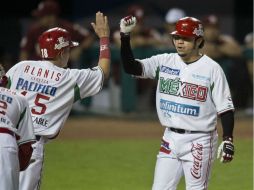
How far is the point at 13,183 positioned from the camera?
5629 mm

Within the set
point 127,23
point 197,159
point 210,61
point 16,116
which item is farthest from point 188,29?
point 16,116

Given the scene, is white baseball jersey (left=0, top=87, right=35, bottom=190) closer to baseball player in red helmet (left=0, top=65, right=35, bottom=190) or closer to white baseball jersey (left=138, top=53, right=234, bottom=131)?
baseball player in red helmet (left=0, top=65, right=35, bottom=190)

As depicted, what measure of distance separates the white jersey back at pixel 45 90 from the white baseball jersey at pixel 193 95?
2.67 feet

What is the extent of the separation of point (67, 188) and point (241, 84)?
7.00 meters

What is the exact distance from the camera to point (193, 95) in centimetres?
707

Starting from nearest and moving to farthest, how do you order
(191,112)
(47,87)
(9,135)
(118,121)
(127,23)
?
(9,135) → (47,87) → (191,112) → (127,23) → (118,121)

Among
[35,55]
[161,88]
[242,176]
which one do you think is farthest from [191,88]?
[35,55]

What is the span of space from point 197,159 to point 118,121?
827 cm

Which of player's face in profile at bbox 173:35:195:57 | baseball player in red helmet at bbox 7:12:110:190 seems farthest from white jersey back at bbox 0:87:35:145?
player's face in profile at bbox 173:35:195:57

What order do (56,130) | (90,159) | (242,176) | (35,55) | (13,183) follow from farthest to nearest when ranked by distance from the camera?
1. (35,55)
2. (90,159)
3. (242,176)
4. (56,130)
5. (13,183)

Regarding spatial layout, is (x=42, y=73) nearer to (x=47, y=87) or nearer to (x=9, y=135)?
(x=47, y=87)

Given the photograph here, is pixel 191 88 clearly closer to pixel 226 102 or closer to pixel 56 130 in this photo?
pixel 226 102

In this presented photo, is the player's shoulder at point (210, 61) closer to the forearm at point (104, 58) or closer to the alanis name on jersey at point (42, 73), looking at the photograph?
the forearm at point (104, 58)

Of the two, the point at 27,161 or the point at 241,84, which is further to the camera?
the point at 241,84
